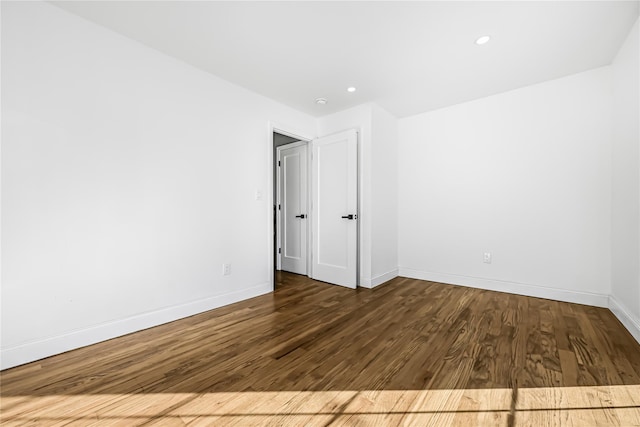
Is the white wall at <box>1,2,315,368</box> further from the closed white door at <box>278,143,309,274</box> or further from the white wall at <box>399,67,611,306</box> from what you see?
the white wall at <box>399,67,611,306</box>

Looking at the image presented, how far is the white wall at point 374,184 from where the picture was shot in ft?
12.1

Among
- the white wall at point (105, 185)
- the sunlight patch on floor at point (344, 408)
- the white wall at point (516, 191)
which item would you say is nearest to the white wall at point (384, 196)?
the white wall at point (516, 191)

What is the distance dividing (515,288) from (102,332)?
425cm

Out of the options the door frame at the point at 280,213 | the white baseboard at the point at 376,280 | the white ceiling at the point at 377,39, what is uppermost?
the white ceiling at the point at 377,39

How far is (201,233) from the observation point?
2.82 meters

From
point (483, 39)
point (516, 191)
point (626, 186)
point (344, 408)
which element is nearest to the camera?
point (344, 408)

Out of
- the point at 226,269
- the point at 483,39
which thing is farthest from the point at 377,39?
the point at 226,269

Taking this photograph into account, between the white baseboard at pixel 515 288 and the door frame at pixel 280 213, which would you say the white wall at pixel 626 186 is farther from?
the door frame at pixel 280 213

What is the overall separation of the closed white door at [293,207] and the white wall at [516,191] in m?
1.54

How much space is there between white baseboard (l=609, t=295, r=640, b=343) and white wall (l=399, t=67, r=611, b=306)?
0.54 ft

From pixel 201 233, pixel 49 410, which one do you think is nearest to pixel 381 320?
pixel 201 233

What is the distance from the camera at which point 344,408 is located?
1.40 meters

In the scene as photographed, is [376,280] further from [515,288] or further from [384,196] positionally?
[515,288]

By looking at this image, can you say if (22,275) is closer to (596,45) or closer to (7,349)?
(7,349)
